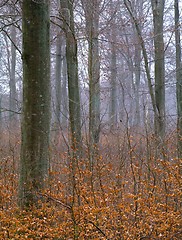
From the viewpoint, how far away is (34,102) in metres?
4.00

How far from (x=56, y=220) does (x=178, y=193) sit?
1.45 meters

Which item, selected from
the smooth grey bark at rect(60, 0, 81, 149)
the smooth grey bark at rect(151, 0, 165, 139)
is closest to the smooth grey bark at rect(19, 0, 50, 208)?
the smooth grey bark at rect(60, 0, 81, 149)

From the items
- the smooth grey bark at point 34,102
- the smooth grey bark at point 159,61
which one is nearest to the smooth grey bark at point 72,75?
the smooth grey bark at point 159,61

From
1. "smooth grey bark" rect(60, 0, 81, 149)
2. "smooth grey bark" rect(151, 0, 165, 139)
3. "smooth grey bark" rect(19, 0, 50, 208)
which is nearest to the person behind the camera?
"smooth grey bark" rect(19, 0, 50, 208)

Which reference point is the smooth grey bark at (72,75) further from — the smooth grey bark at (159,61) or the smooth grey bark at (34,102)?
the smooth grey bark at (34,102)

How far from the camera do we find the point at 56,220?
3.80 meters

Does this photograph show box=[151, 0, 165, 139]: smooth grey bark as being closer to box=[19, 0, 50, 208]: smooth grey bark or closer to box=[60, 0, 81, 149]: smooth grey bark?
box=[60, 0, 81, 149]: smooth grey bark

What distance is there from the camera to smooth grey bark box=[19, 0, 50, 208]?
400cm

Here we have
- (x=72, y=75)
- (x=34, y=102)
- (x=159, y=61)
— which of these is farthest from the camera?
(x=159, y=61)

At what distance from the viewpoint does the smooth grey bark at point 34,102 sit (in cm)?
400

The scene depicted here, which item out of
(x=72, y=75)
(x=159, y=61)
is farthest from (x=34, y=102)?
(x=159, y=61)

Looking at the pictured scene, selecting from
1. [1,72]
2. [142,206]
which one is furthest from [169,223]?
[1,72]

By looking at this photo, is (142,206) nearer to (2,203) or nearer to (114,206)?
(114,206)

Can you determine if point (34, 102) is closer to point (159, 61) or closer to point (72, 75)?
point (72, 75)
